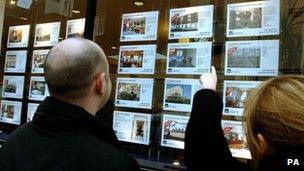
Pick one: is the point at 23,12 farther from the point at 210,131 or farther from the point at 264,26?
the point at 210,131

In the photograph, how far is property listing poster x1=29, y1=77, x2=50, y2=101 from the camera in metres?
5.04

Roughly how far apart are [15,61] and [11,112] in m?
0.60

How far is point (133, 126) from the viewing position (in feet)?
14.0

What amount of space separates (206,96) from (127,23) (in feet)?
7.53

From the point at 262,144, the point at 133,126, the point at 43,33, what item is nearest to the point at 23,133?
the point at 262,144

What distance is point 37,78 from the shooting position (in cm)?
511

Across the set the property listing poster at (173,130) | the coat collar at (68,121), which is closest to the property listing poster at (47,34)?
the property listing poster at (173,130)

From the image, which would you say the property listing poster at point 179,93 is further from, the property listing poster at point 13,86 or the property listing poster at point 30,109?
the property listing poster at point 13,86

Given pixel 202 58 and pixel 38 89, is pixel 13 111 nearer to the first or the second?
pixel 38 89

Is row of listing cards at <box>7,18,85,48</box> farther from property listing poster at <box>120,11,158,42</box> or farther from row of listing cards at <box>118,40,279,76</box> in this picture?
row of listing cards at <box>118,40,279,76</box>

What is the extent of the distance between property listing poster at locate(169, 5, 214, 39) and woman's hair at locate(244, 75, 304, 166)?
6.62 ft

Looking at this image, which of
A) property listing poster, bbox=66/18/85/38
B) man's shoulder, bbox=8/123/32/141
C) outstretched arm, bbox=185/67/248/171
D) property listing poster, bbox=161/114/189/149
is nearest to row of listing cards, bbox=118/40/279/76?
property listing poster, bbox=161/114/189/149

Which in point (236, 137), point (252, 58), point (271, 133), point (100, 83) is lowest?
point (236, 137)

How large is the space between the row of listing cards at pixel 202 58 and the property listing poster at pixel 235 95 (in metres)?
0.08
